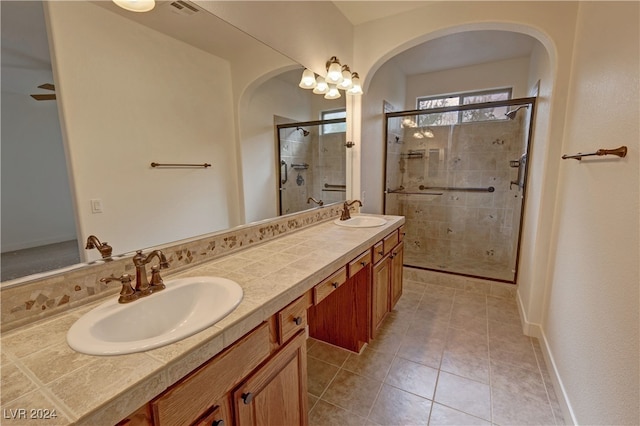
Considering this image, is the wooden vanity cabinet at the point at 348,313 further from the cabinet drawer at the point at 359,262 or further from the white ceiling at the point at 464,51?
the white ceiling at the point at 464,51

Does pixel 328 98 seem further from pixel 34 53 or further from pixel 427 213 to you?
pixel 427 213

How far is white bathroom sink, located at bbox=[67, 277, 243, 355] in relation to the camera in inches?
26.5

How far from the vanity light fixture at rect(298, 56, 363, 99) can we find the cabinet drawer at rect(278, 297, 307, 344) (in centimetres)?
157


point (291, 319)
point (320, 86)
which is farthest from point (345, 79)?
point (291, 319)

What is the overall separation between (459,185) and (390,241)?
1.94 meters

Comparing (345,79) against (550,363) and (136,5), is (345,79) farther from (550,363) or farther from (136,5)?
(550,363)

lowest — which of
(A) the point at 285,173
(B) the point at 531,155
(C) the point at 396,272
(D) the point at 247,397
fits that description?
(C) the point at 396,272

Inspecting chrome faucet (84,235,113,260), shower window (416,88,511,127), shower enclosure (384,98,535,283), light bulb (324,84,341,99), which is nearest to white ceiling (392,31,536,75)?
shower window (416,88,511,127)

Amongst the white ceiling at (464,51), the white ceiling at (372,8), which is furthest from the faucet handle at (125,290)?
the white ceiling at (464,51)

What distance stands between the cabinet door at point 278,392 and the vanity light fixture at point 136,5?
4.46ft

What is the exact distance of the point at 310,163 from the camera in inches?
85.2

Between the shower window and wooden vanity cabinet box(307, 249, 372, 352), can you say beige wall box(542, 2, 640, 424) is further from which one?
the shower window

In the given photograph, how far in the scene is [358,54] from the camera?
8.30ft

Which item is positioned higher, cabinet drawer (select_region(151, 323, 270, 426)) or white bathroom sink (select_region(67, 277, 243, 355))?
white bathroom sink (select_region(67, 277, 243, 355))
